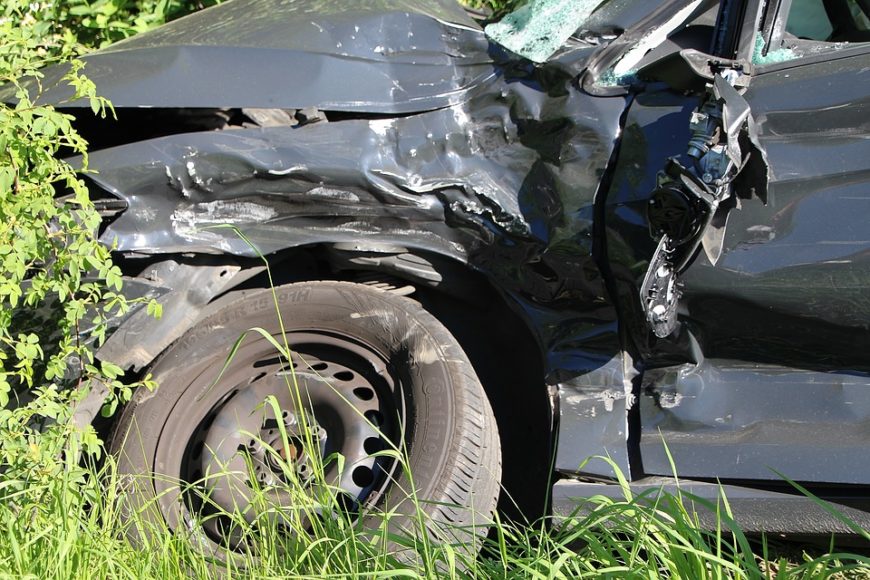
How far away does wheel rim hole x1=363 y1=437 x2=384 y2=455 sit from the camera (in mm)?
2496

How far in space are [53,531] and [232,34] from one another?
1.55 m

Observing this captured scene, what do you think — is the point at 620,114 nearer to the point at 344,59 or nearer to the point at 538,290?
the point at 538,290

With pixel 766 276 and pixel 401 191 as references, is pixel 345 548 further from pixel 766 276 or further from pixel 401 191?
pixel 766 276

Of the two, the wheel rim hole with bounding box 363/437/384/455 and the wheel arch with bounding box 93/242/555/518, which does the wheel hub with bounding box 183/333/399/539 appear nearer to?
the wheel rim hole with bounding box 363/437/384/455

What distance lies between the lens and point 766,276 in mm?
2234

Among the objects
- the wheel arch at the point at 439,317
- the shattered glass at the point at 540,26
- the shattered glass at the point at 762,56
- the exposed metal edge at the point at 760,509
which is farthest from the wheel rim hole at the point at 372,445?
the shattered glass at the point at 762,56

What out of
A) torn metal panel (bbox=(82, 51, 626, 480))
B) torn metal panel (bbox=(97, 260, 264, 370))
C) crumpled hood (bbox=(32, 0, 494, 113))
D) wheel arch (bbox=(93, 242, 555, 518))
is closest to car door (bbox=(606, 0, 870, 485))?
torn metal panel (bbox=(82, 51, 626, 480))

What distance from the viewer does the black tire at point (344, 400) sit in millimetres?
2365

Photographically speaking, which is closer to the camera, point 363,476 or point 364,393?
point 363,476

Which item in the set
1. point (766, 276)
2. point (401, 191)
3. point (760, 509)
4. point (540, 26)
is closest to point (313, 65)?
point (401, 191)

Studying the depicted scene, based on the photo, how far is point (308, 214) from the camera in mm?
2619

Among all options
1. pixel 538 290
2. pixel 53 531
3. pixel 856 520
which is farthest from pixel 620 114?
pixel 53 531

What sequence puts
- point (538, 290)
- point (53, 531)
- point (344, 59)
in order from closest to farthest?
1. point (53, 531)
2. point (538, 290)
3. point (344, 59)

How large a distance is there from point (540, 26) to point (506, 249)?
0.70m
